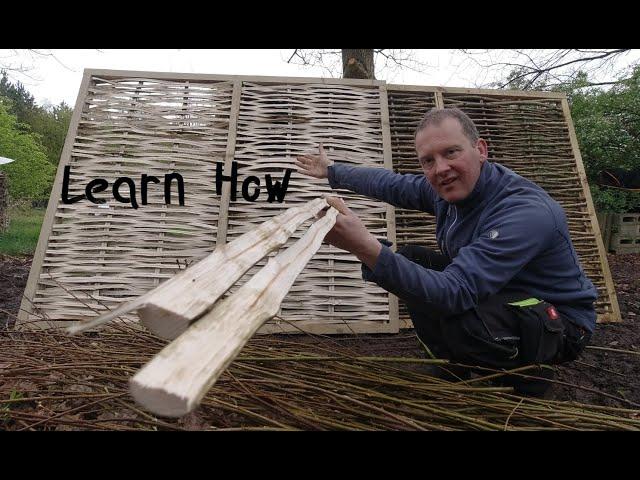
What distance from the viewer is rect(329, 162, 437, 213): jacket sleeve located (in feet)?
8.31

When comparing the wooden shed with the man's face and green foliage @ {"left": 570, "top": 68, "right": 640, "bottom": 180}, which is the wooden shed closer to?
the man's face

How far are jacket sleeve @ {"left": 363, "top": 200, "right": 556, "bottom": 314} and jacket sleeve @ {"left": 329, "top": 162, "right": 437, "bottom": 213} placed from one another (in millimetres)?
775

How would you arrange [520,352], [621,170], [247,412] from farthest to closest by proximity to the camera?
[621,170] → [520,352] → [247,412]

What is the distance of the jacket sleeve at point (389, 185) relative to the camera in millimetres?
2533

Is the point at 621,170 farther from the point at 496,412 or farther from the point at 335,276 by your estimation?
the point at 496,412

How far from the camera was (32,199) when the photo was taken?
400 inches

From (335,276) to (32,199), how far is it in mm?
9744

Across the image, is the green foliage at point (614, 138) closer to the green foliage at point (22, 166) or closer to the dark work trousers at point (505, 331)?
the dark work trousers at point (505, 331)

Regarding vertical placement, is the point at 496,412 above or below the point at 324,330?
below

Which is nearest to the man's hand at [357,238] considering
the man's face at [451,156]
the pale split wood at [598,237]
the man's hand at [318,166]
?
the man's face at [451,156]

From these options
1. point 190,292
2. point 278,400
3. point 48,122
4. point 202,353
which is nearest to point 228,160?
point 278,400

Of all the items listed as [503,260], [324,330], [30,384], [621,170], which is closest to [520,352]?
[503,260]

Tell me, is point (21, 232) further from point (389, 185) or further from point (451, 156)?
point (451, 156)

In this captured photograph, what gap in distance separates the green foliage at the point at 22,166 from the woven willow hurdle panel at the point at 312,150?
337 inches
